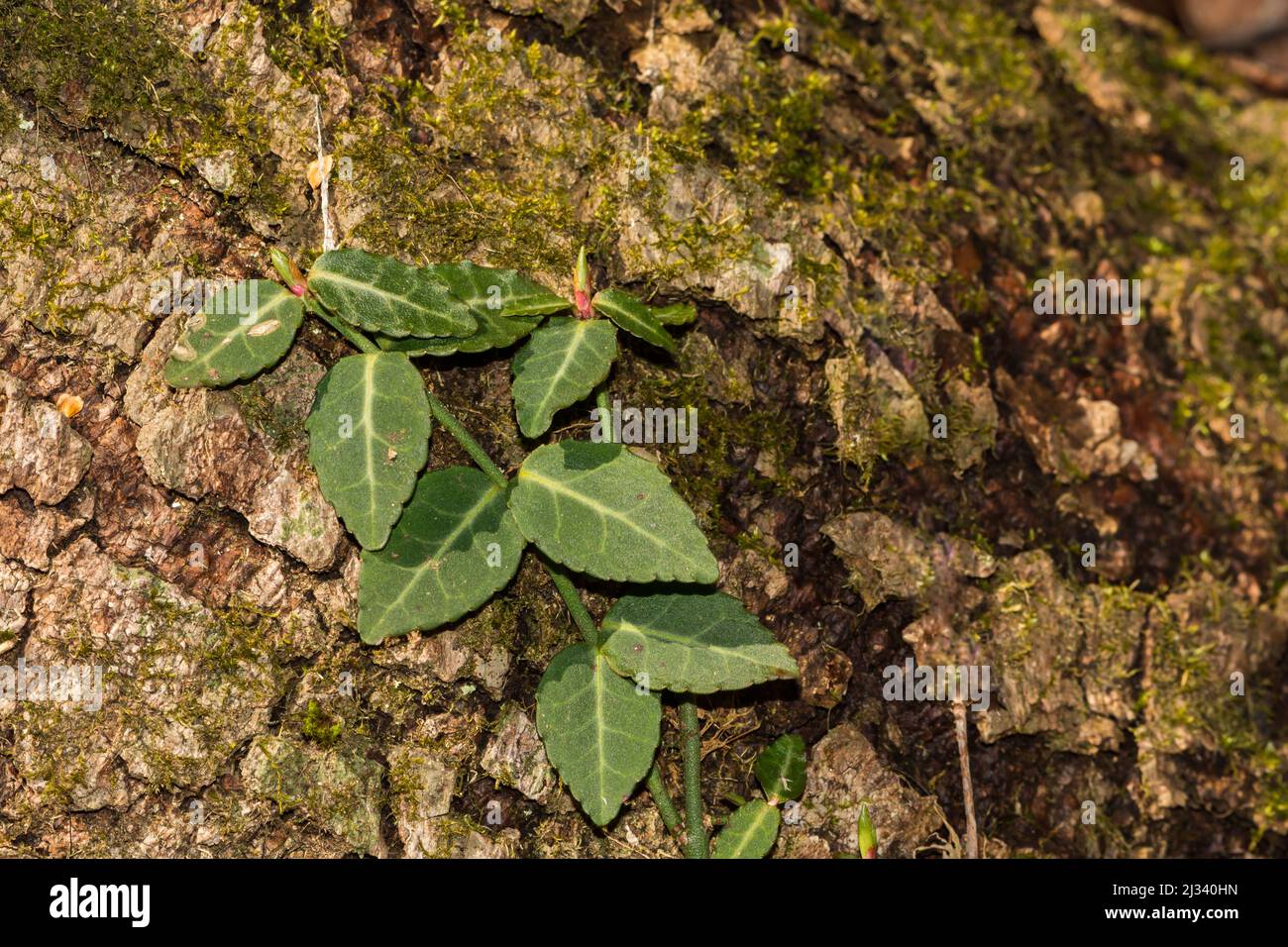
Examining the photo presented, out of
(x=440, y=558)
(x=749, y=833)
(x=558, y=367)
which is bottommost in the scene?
(x=749, y=833)

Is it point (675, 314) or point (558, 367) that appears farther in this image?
point (675, 314)

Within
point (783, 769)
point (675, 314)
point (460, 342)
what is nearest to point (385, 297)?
point (460, 342)

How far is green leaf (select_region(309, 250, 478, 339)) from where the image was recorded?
2.46m

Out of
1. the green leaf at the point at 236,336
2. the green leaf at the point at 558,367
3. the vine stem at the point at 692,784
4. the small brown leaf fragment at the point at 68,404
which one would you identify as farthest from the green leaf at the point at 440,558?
the small brown leaf fragment at the point at 68,404

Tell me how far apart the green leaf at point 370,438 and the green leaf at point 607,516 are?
27 centimetres

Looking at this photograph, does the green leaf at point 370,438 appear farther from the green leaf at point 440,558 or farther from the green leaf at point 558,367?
the green leaf at point 558,367

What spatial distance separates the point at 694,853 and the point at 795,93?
7.14 feet

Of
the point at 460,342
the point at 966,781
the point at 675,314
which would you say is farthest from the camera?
the point at 966,781

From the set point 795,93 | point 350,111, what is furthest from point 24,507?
point 795,93

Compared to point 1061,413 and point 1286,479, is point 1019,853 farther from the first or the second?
point 1286,479

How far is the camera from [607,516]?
2385 mm

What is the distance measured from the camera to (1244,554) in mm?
3480

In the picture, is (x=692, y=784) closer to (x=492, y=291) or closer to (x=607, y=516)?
(x=607, y=516)

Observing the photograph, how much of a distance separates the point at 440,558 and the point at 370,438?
1.02ft
